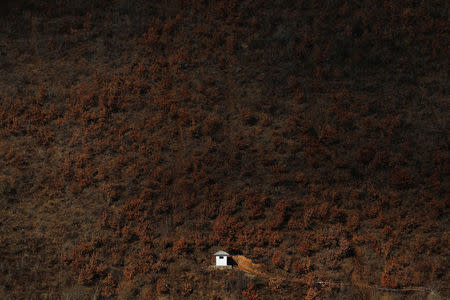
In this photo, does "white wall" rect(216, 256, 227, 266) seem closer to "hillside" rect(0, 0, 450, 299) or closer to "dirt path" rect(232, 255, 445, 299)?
"hillside" rect(0, 0, 450, 299)

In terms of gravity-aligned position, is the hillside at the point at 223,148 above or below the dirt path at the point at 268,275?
above

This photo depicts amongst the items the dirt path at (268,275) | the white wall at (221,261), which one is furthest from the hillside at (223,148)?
the white wall at (221,261)

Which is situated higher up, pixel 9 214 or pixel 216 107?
pixel 216 107

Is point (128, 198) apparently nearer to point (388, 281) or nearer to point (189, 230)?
point (189, 230)

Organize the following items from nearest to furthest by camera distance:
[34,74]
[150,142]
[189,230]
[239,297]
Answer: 1. [239,297]
2. [189,230]
3. [150,142]
4. [34,74]

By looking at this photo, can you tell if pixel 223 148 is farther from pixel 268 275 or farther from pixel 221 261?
pixel 268 275

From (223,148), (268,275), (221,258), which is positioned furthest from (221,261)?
(223,148)

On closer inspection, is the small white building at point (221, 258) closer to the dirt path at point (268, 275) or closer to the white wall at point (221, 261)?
the white wall at point (221, 261)

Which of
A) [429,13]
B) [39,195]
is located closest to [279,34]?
[429,13]
